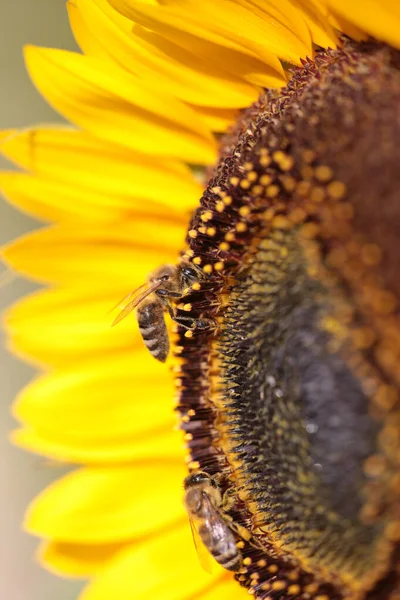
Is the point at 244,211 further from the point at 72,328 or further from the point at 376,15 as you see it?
the point at 72,328

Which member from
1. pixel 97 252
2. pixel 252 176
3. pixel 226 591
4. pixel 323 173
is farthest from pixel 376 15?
pixel 226 591

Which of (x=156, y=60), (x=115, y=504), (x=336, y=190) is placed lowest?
(x=115, y=504)

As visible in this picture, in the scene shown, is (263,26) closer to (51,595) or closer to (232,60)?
(232,60)

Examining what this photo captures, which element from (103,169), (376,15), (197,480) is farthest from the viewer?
(103,169)

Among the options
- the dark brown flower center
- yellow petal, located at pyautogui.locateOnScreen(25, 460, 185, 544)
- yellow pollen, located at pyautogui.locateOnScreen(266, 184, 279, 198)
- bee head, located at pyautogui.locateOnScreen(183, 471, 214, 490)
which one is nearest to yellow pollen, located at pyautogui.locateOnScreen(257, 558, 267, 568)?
the dark brown flower center

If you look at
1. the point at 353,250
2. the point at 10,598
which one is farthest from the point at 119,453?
the point at 10,598

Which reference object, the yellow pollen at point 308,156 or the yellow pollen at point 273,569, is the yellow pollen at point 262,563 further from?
the yellow pollen at point 308,156

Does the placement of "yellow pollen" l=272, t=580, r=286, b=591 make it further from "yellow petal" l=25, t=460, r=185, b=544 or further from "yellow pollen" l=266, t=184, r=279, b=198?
"yellow pollen" l=266, t=184, r=279, b=198
